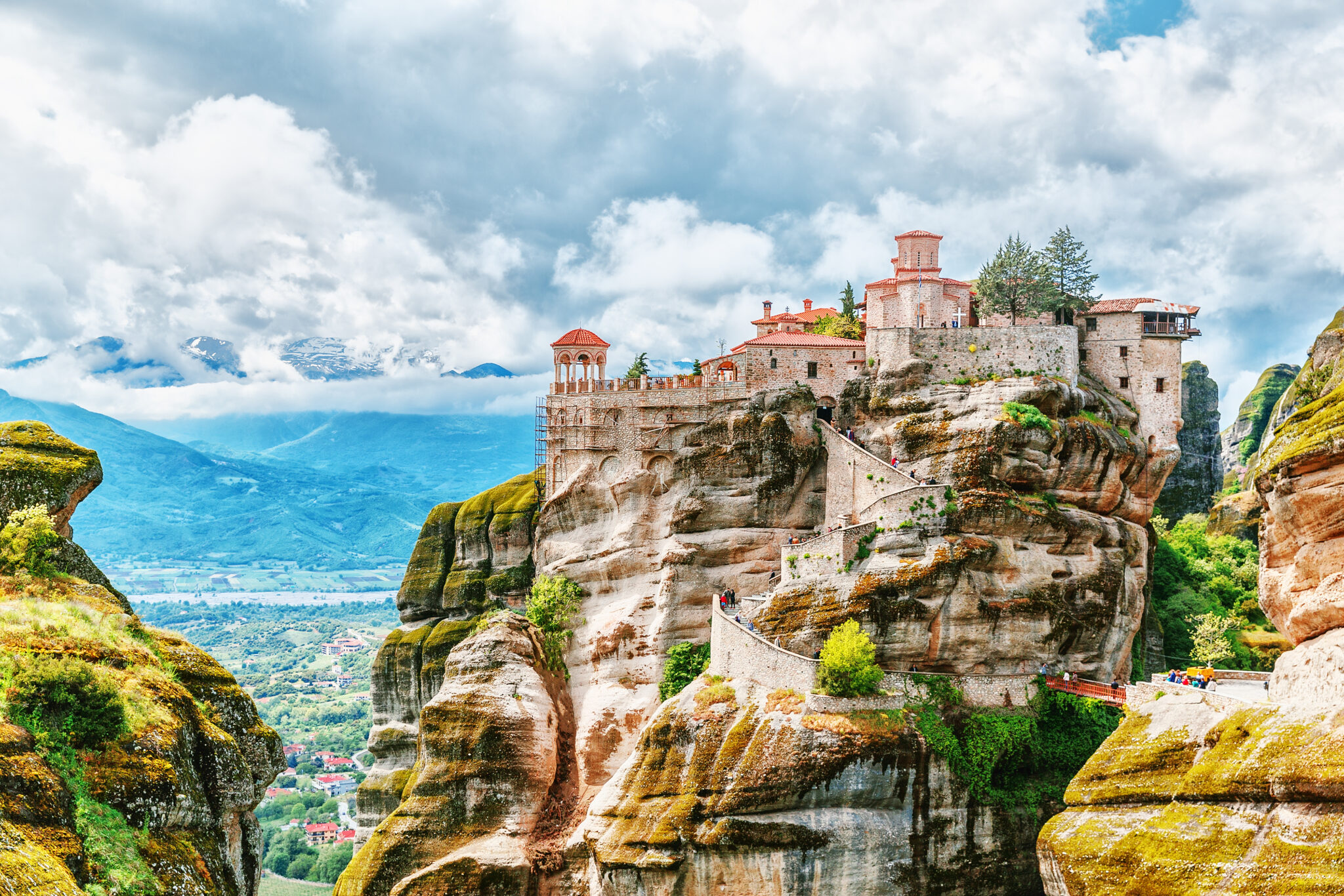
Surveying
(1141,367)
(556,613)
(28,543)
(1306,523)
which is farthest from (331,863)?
(1306,523)

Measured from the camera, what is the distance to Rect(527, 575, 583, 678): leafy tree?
187ft

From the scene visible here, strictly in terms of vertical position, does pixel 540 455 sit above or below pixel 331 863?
above

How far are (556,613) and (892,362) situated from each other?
21.8 m

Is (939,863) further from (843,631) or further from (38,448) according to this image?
(38,448)

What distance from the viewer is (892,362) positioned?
54.1 metres

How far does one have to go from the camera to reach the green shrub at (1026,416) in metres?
48.2

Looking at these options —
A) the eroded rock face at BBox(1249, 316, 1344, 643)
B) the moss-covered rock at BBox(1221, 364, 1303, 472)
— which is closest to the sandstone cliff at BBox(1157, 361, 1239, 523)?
the moss-covered rock at BBox(1221, 364, 1303, 472)

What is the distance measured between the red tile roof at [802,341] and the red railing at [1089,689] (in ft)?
63.1

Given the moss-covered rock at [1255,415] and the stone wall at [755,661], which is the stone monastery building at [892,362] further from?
the moss-covered rock at [1255,415]

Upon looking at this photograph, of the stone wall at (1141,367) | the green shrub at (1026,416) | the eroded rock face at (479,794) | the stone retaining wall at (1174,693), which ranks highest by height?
the stone wall at (1141,367)

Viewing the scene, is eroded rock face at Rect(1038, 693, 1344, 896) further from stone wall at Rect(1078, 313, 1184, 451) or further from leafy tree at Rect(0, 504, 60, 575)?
leafy tree at Rect(0, 504, 60, 575)

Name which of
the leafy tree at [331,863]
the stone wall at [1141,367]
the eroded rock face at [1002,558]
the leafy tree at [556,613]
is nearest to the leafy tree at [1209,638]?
the eroded rock face at [1002,558]

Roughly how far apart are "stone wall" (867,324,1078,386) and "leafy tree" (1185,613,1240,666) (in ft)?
50.0

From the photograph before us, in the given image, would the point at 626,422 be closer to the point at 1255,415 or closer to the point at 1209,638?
the point at 1209,638
